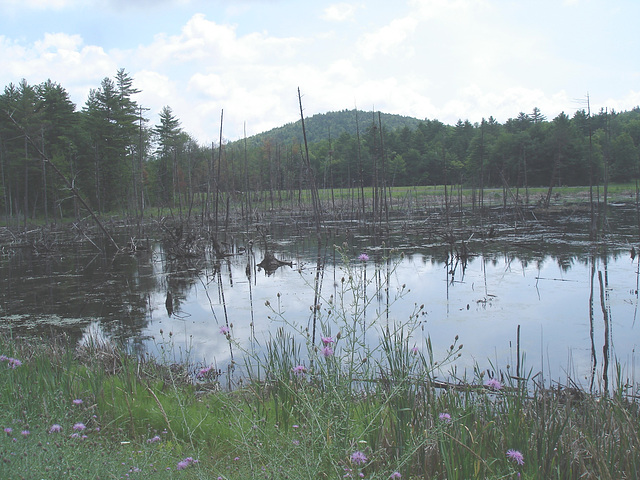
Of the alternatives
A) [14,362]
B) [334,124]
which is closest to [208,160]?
[14,362]

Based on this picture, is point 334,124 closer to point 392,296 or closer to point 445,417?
point 392,296

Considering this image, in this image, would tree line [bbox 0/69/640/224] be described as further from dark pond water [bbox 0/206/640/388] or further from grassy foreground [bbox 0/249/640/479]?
grassy foreground [bbox 0/249/640/479]

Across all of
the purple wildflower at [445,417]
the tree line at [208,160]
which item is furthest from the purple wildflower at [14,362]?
the tree line at [208,160]

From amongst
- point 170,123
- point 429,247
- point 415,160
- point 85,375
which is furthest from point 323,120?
point 85,375

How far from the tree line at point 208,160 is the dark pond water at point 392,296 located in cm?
256

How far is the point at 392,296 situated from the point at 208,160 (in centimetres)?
1600

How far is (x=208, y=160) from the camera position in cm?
2239

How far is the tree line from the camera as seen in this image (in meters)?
24.0

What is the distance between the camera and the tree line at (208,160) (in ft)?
78.8

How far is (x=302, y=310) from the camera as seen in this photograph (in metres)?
8.11

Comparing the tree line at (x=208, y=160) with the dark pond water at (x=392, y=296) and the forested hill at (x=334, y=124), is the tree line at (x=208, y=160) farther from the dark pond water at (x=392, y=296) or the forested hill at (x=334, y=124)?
the forested hill at (x=334, y=124)

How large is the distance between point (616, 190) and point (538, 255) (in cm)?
3185

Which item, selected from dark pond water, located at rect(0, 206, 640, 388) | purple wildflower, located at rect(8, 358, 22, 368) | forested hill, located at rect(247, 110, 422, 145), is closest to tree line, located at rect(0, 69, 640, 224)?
dark pond water, located at rect(0, 206, 640, 388)

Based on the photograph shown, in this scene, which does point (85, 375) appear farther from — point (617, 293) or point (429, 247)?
point (429, 247)
